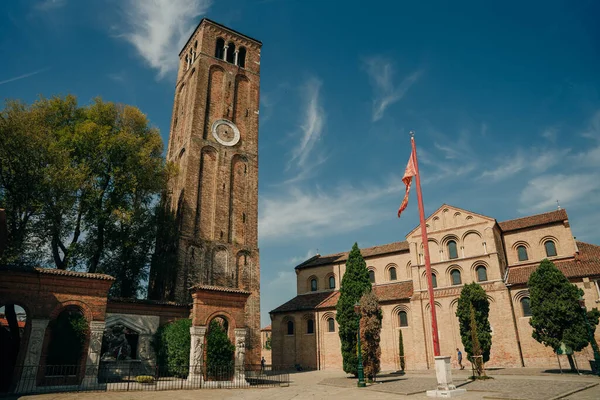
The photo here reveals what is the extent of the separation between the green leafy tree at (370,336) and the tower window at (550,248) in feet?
57.6

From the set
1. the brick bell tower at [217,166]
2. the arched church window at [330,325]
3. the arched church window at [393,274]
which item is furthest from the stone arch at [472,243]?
the brick bell tower at [217,166]

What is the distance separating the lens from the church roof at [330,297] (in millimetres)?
33344

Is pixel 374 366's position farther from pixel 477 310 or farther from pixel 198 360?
pixel 198 360

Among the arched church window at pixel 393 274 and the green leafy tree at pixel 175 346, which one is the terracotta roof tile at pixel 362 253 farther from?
the green leafy tree at pixel 175 346

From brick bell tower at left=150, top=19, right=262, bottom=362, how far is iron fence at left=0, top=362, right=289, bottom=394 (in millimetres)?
5542

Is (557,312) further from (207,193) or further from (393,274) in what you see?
(207,193)

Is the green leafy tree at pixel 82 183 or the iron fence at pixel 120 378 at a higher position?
the green leafy tree at pixel 82 183

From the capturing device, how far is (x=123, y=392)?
15.7 metres

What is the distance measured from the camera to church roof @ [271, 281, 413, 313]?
33.3m

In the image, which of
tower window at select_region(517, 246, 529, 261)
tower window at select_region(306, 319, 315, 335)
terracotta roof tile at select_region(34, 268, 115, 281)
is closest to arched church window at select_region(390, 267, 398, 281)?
tower window at select_region(306, 319, 315, 335)

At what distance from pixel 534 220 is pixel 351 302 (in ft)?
59.1

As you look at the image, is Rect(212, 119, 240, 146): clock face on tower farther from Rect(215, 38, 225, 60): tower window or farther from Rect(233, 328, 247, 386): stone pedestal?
Rect(233, 328, 247, 386): stone pedestal

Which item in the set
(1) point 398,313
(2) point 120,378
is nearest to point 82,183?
(2) point 120,378

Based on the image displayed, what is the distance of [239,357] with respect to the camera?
Result: 67.2ft
